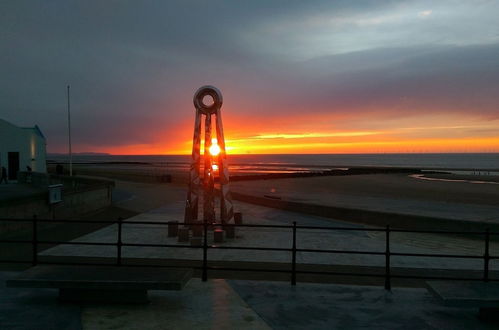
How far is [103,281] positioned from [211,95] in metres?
8.79

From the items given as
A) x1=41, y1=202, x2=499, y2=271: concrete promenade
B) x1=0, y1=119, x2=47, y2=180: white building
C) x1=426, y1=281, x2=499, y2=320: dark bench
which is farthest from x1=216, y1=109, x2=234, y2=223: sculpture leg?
x1=0, y1=119, x2=47, y2=180: white building

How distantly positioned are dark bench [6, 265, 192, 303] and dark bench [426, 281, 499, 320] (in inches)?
144

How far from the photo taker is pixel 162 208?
67.2ft

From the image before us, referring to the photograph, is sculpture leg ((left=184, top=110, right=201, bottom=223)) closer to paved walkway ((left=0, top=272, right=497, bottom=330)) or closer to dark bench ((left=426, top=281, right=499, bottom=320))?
paved walkway ((left=0, top=272, right=497, bottom=330))

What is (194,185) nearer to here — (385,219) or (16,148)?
(385,219)

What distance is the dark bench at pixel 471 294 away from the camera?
540 centimetres

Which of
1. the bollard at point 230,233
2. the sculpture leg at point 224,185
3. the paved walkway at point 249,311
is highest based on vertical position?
the sculpture leg at point 224,185

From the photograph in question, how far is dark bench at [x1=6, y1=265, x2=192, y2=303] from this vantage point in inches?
232

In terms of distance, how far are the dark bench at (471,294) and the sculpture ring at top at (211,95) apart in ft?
30.6

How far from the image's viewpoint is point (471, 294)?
5.59 m

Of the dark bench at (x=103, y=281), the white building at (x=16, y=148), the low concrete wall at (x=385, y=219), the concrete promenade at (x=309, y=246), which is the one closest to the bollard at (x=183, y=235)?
the concrete promenade at (x=309, y=246)

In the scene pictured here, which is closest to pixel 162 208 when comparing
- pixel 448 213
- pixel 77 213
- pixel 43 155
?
pixel 77 213

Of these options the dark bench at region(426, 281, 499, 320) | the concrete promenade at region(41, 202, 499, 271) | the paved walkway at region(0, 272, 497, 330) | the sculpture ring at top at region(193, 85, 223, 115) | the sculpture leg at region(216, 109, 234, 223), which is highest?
the sculpture ring at top at region(193, 85, 223, 115)

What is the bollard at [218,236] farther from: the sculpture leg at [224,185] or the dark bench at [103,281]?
the dark bench at [103,281]
